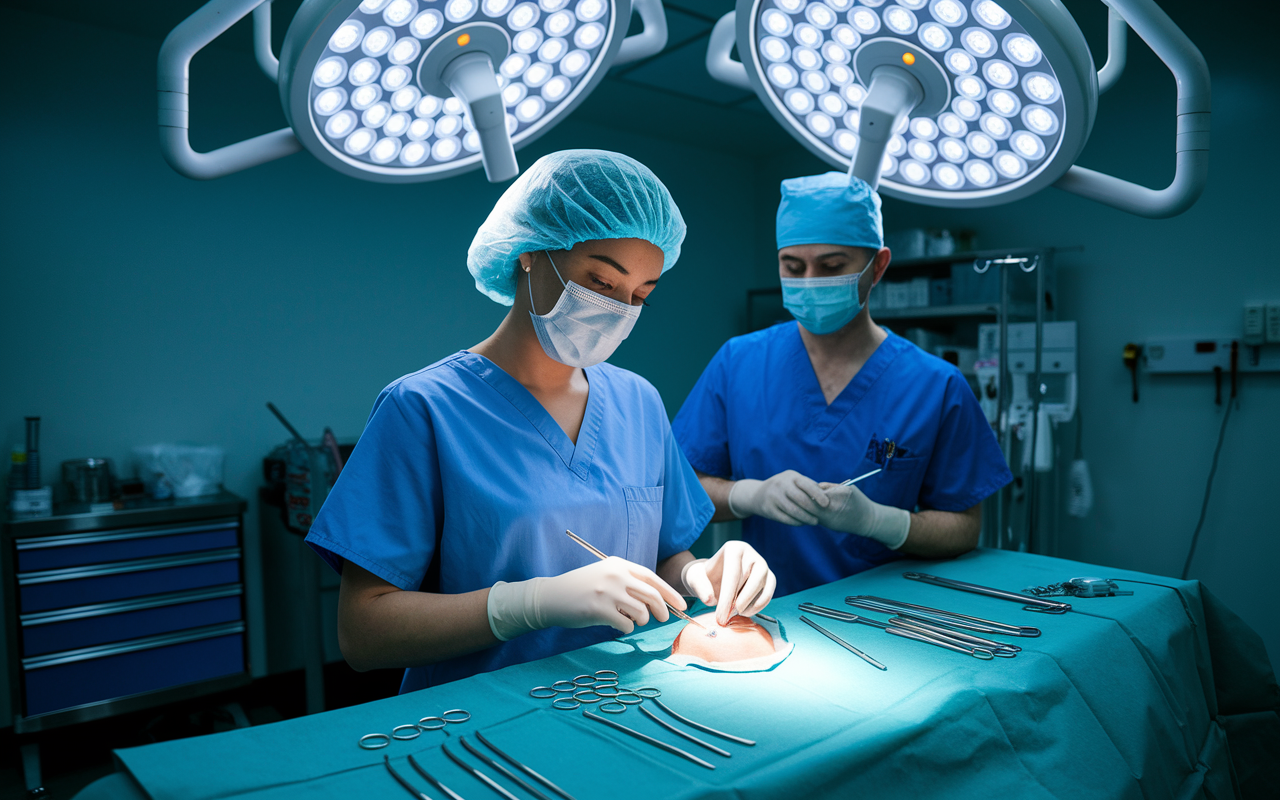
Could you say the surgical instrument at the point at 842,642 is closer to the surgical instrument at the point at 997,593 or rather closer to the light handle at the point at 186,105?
the surgical instrument at the point at 997,593

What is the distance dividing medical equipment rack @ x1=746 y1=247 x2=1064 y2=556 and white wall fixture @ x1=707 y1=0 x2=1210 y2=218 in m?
2.87

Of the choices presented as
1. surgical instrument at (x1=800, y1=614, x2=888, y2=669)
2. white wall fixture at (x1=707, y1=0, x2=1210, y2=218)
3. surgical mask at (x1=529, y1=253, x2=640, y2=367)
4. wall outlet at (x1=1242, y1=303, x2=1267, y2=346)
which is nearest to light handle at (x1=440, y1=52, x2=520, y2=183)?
white wall fixture at (x1=707, y1=0, x2=1210, y2=218)

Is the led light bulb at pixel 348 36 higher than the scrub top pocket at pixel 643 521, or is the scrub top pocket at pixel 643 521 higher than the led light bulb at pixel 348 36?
the led light bulb at pixel 348 36

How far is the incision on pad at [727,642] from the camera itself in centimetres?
108

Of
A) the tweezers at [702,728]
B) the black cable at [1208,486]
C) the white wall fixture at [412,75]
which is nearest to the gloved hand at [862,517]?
the tweezers at [702,728]

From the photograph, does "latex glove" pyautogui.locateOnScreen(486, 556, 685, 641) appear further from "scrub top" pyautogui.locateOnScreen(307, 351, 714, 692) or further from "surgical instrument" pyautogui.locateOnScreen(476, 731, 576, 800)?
"surgical instrument" pyautogui.locateOnScreen(476, 731, 576, 800)

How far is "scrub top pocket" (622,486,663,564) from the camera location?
4.33 feet

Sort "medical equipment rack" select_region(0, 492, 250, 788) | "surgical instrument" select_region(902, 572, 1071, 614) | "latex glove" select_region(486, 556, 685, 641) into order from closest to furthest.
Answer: "latex glove" select_region(486, 556, 685, 641)
"surgical instrument" select_region(902, 572, 1071, 614)
"medical equipment rack" select_region(0, 492, 250, 788)

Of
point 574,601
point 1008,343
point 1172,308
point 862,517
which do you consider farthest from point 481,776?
point 1172,308

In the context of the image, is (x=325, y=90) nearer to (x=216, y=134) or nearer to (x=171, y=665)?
(x=171, y=665)

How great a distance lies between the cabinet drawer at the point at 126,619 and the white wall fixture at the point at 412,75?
2.72 m

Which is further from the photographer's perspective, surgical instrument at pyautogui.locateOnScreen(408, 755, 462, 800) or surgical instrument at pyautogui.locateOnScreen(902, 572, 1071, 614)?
surgical instrument at pyautogui.locateOnScreen(902, 572, 1071, 614)

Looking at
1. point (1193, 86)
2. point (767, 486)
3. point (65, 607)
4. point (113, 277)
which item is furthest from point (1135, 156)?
point (65, 607)

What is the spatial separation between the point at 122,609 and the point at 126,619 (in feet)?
0.15
